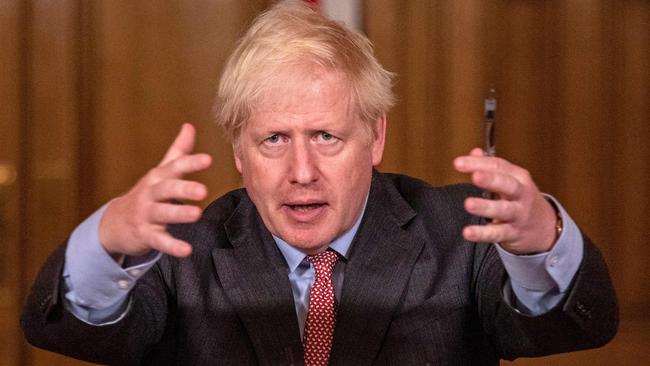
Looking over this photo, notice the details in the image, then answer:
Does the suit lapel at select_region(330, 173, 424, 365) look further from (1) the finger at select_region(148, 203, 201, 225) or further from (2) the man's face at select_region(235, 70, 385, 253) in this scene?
(1) the finger at select_region(148, 203, 201, 225)

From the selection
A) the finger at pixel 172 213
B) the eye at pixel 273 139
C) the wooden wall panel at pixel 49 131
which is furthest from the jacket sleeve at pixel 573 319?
the wooden wall panel at pixel 49 131

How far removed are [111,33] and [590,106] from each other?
4.55 feet

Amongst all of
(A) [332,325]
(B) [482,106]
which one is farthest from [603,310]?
(B) [482,106]

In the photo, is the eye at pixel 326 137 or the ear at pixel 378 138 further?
the ear at pixel 378 138

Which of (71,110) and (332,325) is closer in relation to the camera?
(332,325)

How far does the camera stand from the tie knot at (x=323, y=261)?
5.52ft

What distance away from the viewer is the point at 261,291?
1.66 m

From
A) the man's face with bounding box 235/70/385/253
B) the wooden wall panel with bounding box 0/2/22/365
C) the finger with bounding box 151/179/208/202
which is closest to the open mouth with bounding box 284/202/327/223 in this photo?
the man's face with bounding box 235/70/385/253

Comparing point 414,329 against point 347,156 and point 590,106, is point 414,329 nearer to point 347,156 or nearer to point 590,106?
point 347,156

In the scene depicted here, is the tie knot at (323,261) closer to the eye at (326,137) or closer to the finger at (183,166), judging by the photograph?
the eye at (326,137)

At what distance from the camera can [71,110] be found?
9.04 feet

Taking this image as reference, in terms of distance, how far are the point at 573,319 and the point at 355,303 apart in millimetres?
374

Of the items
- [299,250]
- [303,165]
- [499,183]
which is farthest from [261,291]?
[499,183]

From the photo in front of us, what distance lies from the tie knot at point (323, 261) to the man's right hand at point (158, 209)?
0.39 metres
